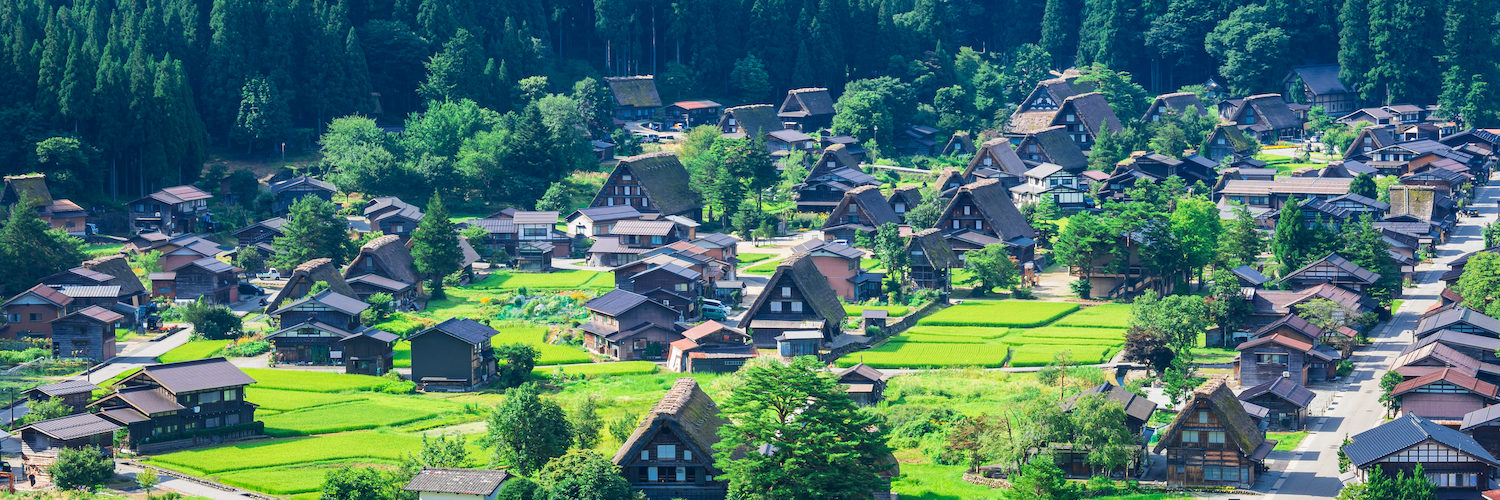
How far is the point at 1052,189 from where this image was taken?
83.2m

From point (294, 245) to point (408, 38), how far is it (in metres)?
25.4

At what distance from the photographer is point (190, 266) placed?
66.2 meters

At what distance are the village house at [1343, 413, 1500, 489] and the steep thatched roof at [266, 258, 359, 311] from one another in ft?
115

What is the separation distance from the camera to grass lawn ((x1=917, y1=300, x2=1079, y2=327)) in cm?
6231

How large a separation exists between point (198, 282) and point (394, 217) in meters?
10.5

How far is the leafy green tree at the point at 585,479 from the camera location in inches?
1559

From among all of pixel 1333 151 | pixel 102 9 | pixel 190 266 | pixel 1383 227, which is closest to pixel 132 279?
pixel 190 266

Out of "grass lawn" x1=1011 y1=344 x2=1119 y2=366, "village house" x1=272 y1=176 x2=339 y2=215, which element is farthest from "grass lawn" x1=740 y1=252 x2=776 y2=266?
"village house" x1=272 y1=176 x2=339 y2=215

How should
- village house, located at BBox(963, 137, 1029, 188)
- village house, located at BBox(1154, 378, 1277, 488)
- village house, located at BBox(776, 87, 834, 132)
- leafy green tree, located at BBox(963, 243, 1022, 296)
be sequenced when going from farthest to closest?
village house, located at BBox(776, 87, 834, 132)
village house, located at BBox(963, 137, 1029, 188)
leafy green tree, located at BBox(963, 243, 1022, 296)
village house, located at BBox(1154, 378, 1277, 488)

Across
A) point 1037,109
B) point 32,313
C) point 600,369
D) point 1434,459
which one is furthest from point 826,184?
point 1434,459

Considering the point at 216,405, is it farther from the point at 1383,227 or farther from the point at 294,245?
the point at 1383,227

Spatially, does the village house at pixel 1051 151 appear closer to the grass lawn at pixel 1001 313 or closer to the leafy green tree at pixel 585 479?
the grass lawn at pixel 1001 313

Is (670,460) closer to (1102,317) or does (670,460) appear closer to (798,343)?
(798,343)

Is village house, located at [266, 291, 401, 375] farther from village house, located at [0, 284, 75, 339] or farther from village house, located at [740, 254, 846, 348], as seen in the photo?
village house, located at [740, 254, 846, 348]
